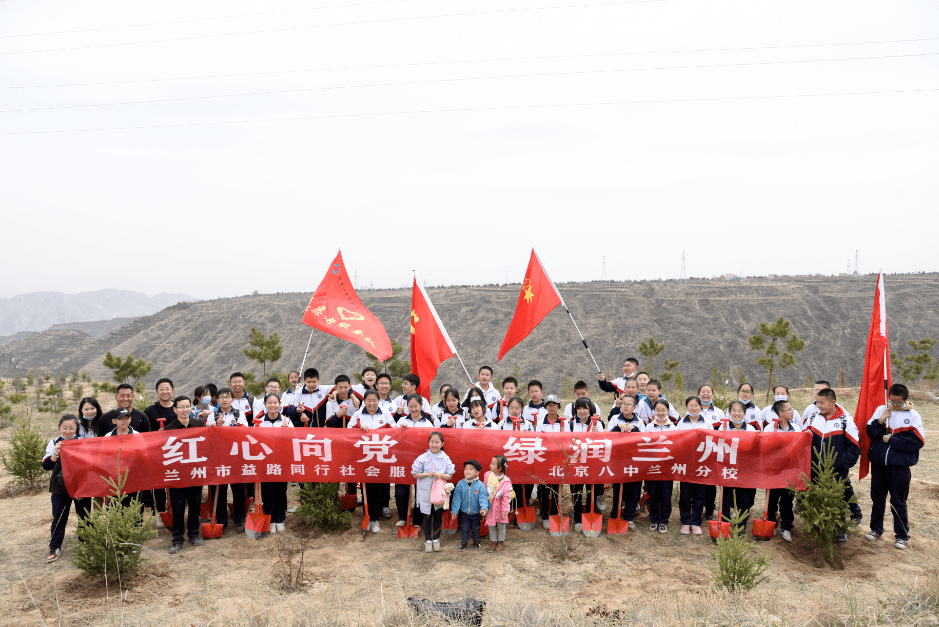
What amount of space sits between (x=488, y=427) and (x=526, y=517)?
138 centimetres


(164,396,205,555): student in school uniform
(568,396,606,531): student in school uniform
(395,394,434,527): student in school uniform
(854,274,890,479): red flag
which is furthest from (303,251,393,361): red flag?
(854,274,890,479): red flag

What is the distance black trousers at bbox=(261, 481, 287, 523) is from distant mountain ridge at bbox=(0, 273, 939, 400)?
99.2ft

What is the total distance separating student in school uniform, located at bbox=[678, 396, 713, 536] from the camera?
24.4 ft

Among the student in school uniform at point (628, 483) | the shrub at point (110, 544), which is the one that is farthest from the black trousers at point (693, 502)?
the shrub at point (110, 544)

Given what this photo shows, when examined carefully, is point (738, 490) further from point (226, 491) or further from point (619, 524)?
point (226, 491)

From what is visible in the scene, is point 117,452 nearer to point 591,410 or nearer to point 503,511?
point 503,511

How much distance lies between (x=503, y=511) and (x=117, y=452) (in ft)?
16.5

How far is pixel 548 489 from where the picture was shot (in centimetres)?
752

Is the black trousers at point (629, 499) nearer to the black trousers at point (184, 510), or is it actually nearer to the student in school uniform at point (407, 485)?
the student in school uniform at point (407, 485)

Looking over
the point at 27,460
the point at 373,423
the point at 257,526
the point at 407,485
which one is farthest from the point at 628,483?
the point at 27,460

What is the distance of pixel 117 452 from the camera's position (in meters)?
6.95

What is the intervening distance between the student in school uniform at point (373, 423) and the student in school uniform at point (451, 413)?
2.57 ft

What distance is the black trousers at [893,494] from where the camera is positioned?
22.3 ft

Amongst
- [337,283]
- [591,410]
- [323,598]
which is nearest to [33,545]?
[323,598]
